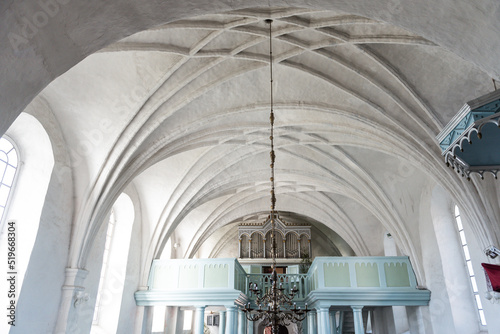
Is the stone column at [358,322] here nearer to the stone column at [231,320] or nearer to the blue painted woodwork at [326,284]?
the blue painted woodwork at [326,284]

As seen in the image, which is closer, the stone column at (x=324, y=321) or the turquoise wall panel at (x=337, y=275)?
the stone column at (x=324, y=321)

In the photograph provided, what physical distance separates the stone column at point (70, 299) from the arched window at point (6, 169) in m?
2.35

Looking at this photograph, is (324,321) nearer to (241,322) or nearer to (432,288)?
(432,288)

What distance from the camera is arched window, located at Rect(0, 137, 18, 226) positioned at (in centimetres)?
848

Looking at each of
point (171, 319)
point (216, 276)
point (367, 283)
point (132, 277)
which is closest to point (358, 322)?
point (367, 283)

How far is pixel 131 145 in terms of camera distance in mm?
10484

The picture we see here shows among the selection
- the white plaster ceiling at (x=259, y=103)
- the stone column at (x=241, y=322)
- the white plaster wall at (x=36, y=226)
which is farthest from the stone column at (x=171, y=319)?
the white plaster wall at (x=36, y=226)

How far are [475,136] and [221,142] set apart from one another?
8.47 metres

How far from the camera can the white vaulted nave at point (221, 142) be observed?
4230 mm

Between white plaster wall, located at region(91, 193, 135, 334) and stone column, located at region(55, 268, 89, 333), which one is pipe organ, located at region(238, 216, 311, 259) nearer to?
white plaster wall, located at region(91, 193, 135, 334)

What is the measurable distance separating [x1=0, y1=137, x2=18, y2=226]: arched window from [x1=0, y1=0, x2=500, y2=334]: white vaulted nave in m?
0.04

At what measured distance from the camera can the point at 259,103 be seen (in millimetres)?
11047

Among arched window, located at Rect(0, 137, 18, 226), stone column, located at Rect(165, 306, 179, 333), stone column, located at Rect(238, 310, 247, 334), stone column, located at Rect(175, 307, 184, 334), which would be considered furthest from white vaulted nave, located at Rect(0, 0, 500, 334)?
stone column, located at Rect(175, 307, 184, 334)

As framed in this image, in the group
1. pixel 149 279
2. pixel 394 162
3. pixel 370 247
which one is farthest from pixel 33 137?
pixel 370 247
